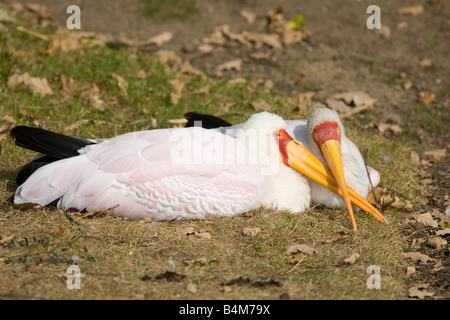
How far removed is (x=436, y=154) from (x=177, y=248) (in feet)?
11.8

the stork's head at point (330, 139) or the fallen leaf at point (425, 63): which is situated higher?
the fallen leaf at point (425, 63)

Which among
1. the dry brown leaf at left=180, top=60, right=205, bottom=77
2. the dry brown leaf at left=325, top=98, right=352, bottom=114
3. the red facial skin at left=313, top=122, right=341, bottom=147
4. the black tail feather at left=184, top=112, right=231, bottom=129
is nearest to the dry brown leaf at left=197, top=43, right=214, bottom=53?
the dry brown leaf at left=180, top=60, right=205, bottom=77

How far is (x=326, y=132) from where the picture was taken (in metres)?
5.34

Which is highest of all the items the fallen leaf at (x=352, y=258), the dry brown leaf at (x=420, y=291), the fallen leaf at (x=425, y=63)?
the fallen leaf at (x=425, y=63)

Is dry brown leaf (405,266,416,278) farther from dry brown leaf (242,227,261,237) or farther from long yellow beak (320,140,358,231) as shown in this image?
dry brown leaf (242,227,261,237)

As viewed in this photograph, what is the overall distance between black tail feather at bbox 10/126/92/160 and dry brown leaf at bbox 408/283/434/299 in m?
2.89

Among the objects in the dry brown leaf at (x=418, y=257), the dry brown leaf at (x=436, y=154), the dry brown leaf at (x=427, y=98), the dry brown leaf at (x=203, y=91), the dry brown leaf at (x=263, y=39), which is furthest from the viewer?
the dry brown leaf at (x=263, y=39)

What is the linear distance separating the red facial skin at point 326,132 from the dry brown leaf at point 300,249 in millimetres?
1072

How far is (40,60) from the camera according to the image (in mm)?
7699

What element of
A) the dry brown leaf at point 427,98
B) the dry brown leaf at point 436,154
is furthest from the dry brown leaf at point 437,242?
the dry brown leaf at point 427,98

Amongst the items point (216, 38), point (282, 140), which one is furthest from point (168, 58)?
point (282, 140)

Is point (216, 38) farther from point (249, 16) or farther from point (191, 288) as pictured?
point (191, 288)

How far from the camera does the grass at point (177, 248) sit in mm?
4062

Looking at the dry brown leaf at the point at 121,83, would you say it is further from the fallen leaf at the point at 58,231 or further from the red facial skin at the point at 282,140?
the fallen leaf at the point at 58,231
